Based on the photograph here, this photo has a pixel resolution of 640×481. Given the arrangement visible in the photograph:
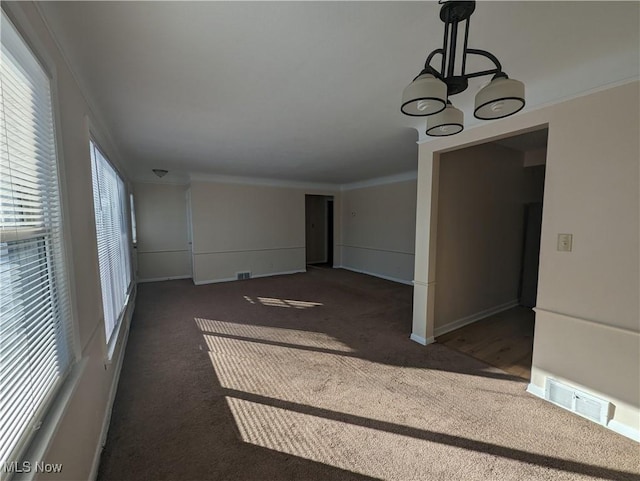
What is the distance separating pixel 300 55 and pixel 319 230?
7234 millimetres

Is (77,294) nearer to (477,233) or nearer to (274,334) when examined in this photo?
(274,334)

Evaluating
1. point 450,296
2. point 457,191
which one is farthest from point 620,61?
point 450,296

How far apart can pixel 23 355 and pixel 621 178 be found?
10.6 ft

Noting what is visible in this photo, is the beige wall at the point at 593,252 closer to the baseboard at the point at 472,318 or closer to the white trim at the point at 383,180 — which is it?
the baseboard at the point at 472,318

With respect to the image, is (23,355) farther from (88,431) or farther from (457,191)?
(457,191)

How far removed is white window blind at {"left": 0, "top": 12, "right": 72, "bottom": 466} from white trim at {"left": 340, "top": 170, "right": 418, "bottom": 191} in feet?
18.0

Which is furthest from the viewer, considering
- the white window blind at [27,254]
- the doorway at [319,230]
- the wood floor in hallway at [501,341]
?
the doorway at [319,230]

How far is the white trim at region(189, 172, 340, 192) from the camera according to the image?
577 centimetres

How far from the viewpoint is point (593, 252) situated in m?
1.88

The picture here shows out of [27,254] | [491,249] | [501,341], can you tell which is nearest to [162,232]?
[27,254]

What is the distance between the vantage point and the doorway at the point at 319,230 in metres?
8.66

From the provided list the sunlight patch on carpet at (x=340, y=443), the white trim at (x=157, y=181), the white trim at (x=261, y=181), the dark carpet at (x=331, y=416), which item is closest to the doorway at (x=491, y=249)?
the dark carpet at (x=331, y=416)

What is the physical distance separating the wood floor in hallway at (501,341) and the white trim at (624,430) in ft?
2.03

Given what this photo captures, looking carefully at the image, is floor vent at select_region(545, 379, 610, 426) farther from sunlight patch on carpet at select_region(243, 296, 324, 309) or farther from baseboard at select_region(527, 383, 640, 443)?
sunlight patch on carpet at select_region(243, 296, 324, 309)
